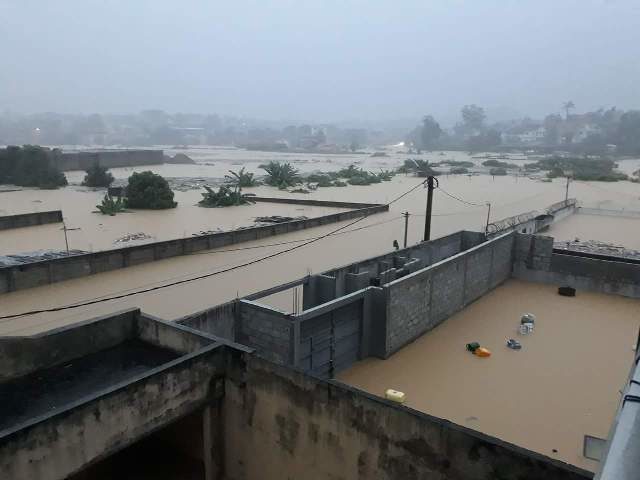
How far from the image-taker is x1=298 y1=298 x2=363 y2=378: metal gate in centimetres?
1044

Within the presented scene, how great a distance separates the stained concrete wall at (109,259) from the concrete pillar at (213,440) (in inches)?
428

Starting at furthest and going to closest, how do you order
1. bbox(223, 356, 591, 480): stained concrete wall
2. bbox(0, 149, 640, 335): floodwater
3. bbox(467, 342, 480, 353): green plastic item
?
1. bbox(0, 149, 640, 335): floodwater
2. bbox(467, 342, 480, 353): green plastic item
3. bbox(223, 356, 591, 480): stained concrete wall

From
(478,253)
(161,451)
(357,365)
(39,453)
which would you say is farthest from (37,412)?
(478,253)

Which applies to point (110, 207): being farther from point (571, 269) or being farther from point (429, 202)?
point (571, 269)

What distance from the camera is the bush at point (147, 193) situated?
31891 mm

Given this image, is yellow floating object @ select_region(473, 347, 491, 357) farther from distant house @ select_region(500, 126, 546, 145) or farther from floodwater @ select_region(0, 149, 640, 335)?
distant house @ select_region(500, 126, 546, 145)

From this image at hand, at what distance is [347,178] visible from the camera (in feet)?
189

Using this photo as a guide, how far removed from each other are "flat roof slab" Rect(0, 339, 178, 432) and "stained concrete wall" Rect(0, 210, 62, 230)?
20.0m

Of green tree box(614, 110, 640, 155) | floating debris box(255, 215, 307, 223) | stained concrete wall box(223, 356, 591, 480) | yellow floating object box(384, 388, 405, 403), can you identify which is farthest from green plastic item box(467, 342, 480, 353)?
green tree box(614, 110, 640, 155)

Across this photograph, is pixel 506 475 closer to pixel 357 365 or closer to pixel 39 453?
pixel 39 453

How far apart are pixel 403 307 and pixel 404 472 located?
21.5 feet

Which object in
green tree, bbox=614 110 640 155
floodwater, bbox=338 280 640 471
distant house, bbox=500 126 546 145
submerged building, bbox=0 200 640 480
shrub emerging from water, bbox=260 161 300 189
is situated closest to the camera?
submerged building, bbox=0 200 640 480

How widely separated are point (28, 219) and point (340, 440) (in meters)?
24.2

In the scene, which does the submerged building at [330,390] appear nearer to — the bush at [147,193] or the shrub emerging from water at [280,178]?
the bush at [147,193]
